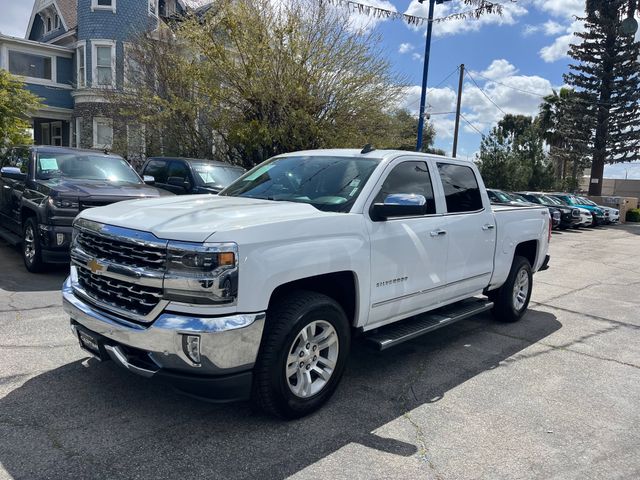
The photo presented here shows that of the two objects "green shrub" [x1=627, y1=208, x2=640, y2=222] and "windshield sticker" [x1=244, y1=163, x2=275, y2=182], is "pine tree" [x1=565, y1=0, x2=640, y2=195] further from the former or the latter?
"windshield sticker" [x1=244, y1=163, x2=275, y2=182]

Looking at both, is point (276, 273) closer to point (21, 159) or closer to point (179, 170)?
point (21, 159)

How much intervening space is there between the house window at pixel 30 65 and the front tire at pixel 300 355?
2593cm

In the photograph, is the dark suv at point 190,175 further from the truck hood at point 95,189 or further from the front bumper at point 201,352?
the front bumper at point 201,352

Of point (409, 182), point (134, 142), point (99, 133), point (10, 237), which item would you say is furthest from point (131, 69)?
point (409, 182)

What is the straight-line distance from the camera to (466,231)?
17.2 ft

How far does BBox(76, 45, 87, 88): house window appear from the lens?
78.9 ft

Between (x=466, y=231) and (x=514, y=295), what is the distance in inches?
68.5

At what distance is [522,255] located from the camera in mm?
6824

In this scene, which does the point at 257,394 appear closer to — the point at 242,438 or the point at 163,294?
the point at 242,438

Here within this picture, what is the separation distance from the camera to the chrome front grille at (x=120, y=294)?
3303 mm

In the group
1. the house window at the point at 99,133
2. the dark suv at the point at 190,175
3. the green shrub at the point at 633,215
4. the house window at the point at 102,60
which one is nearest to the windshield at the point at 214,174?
the dark suv at the point at 190,175

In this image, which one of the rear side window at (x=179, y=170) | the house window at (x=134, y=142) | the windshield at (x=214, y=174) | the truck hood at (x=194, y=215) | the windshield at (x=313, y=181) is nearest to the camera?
the truck hood at (x=194, y=215)

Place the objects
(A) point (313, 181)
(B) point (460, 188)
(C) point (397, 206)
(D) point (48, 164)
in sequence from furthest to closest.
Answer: (D) point (48, 164), (B) point (460, 188), (A) point (313, 181), (C) point (397, 206)

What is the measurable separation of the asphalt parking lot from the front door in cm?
70
